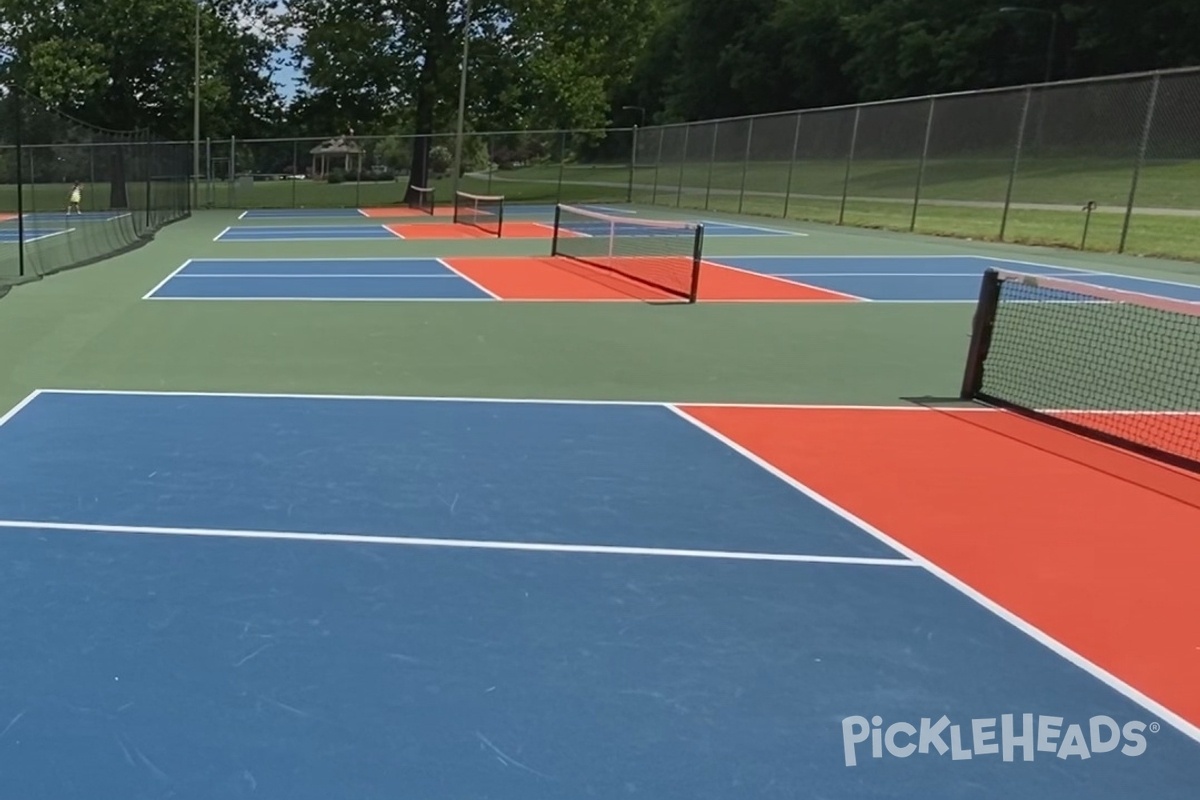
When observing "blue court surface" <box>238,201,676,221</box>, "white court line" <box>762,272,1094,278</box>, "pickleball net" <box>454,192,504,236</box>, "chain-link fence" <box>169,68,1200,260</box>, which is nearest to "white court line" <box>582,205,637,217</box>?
"blue court surface" <box>238,201,676,221</box>

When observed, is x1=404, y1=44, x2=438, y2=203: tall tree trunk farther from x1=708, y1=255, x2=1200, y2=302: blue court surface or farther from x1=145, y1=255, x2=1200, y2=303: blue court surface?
x1=708, y1=255, x2=1200, y2=302: blue court surface

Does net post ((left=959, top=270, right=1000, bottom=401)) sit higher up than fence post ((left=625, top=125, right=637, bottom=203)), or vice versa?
fence post ((left=625, top=125, right=637, bottom=203))

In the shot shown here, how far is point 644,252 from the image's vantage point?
18.1 meters

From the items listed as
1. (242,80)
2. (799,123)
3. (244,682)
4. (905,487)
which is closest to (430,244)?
(799,123)

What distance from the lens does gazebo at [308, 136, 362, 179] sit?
118 feet

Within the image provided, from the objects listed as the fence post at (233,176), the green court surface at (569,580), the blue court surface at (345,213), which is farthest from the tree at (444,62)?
the green court surface at (569,580)

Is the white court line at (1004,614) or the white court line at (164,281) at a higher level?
the white court line at (1004,614)

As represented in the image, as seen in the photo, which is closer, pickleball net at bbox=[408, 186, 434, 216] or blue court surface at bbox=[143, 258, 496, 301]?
blue court surface at bbox=[143, 258, 496, 301]

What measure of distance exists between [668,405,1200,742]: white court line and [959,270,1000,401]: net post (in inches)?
96.3

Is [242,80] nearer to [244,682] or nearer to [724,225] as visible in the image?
[724,225]

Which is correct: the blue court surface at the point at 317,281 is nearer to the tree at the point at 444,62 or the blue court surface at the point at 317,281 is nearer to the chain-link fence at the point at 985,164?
the chain-link fence at the point at 985,164

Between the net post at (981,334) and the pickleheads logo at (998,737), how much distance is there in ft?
15.5

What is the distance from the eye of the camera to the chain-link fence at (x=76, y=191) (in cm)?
1684

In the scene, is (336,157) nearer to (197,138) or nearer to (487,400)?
(197,138)
